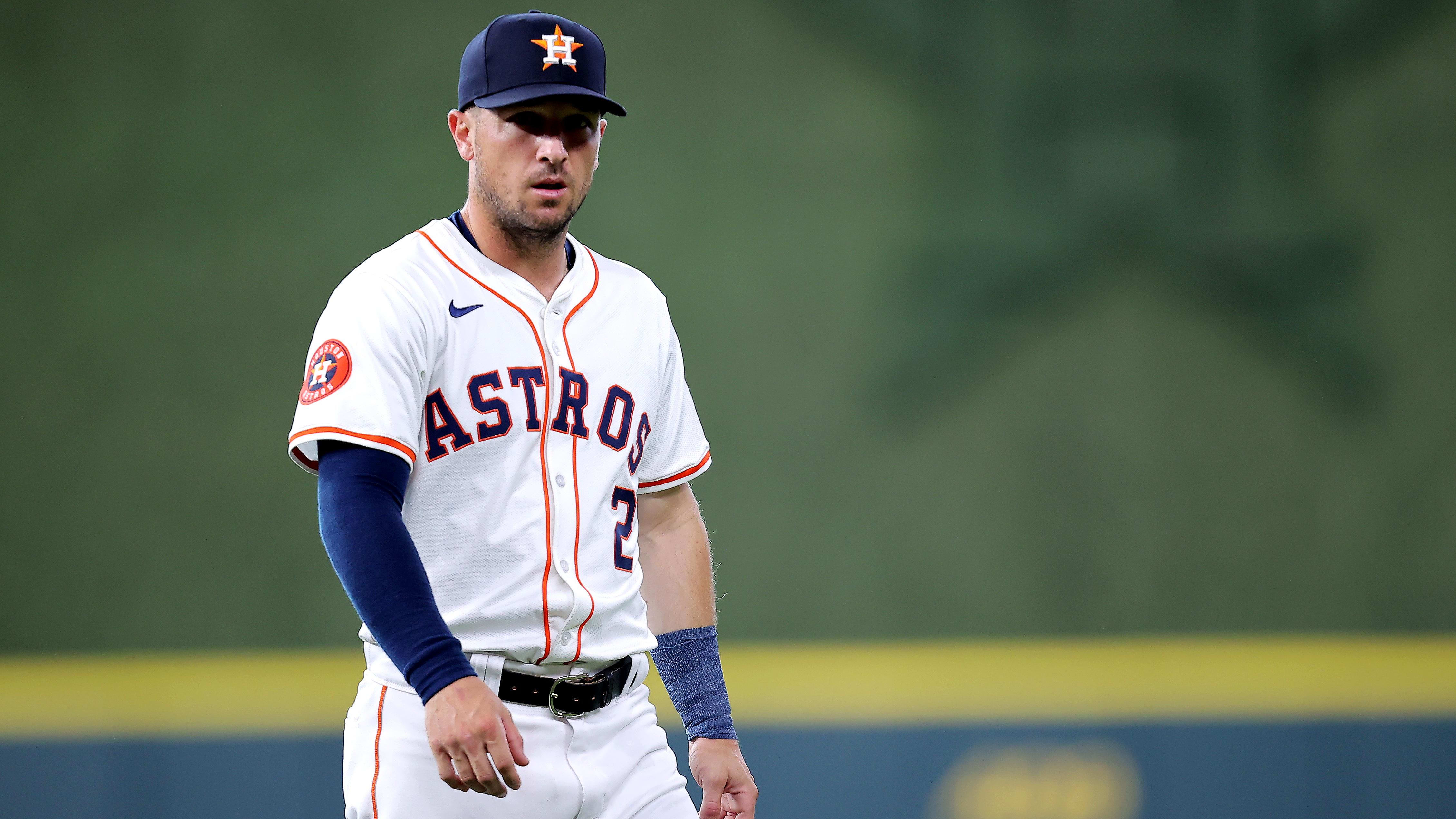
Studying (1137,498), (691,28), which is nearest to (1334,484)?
(1137,498)

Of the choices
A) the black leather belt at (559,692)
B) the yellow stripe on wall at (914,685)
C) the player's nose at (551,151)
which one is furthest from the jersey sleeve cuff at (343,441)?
the yellow stripe on wall at (914,685)

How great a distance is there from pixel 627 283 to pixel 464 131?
287mm

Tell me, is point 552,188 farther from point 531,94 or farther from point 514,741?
point 514,741

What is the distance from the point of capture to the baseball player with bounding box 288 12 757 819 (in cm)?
130

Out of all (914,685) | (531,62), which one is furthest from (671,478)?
(914,685)

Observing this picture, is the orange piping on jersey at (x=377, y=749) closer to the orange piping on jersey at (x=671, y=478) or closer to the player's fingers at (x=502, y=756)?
the player's fingers at (x=502, y=756)

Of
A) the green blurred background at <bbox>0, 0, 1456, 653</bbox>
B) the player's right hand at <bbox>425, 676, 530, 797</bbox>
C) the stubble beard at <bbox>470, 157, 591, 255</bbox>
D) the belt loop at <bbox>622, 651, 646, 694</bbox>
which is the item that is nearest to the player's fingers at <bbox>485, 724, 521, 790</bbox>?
the player's right hand at <bbox>425, 676, 530, 797</bbox>

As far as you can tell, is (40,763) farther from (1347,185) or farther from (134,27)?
(1347,185)

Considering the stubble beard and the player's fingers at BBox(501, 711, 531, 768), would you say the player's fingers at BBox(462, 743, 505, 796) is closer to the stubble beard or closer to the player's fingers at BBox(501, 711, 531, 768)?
the player's fingers at BBox(501, 711, 531, 768)

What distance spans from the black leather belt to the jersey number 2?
0.47 feet

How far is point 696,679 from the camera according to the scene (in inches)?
65.0

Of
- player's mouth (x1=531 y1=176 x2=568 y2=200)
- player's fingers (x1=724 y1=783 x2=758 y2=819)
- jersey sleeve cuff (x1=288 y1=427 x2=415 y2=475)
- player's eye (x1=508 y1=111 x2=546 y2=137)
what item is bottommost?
player's fingers (x1=724 y1=783 x2=758 y2=819)

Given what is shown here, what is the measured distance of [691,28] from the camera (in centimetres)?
386

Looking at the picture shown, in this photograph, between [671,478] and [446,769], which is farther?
[671,478]
